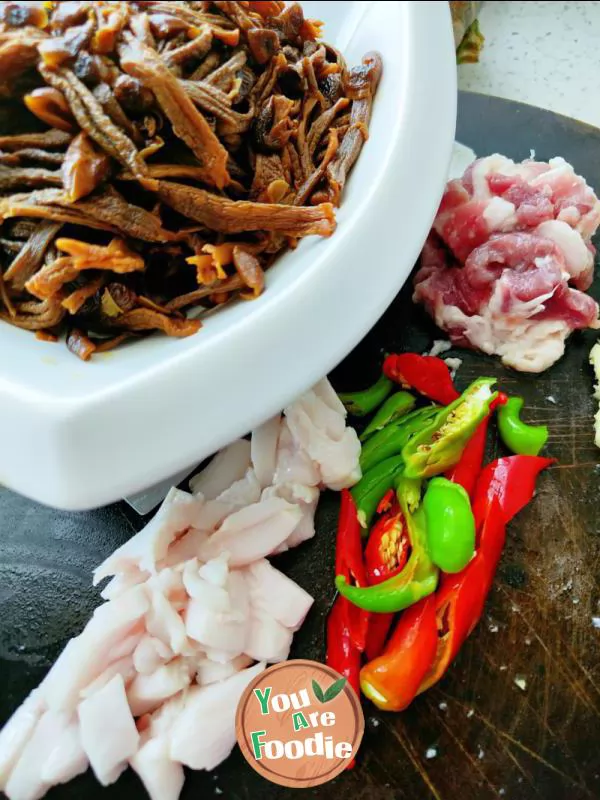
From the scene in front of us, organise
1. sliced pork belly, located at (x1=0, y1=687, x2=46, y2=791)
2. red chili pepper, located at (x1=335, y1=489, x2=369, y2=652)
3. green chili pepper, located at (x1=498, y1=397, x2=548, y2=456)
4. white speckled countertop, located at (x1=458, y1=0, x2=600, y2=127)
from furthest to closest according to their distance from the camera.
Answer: white speckled countertop, located at (x1=458, y1=0, x2=600, y2=127)
green chili pepper, located at (x1=498, y1=397, x2=548, y2=456)
red chili pepper, located at (x1=335, y1=489, x2=369, y2=652)
sliced pork belly, located at (x1=0, y1=687, x2=46, y2=791)

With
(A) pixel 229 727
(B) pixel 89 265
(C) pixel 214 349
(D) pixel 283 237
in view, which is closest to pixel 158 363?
(C) pixel 214 349

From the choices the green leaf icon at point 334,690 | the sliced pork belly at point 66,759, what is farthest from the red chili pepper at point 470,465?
the sliced pork belly at point 66,759

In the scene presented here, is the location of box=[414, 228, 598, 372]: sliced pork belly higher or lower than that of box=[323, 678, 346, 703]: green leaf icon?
higher

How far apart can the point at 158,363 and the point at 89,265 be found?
26cm

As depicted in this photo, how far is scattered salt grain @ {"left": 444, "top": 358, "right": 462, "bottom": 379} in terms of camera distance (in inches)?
83.5

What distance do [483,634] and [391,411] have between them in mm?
657

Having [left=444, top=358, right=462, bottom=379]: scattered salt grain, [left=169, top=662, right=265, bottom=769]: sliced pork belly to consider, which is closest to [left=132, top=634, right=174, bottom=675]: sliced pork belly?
[left=169, top=662, right=265, bottom=769]: sliced pork belly

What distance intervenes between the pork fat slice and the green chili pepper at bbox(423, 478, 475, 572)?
0.24 m

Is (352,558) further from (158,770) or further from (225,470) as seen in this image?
(158,770)

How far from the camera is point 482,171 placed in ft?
7.38

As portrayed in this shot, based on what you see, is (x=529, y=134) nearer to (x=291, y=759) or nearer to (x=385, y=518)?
(x=385, y=518)

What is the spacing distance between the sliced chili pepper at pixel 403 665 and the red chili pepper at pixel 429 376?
64 cm

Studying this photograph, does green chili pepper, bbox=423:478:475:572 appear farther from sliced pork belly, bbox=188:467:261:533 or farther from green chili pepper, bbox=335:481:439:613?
sliced pork belly, bbox=188:467:261:533

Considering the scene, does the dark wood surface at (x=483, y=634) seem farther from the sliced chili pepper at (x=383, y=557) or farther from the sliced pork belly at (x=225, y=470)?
the sliced pork belly at (x=225, y=470)
